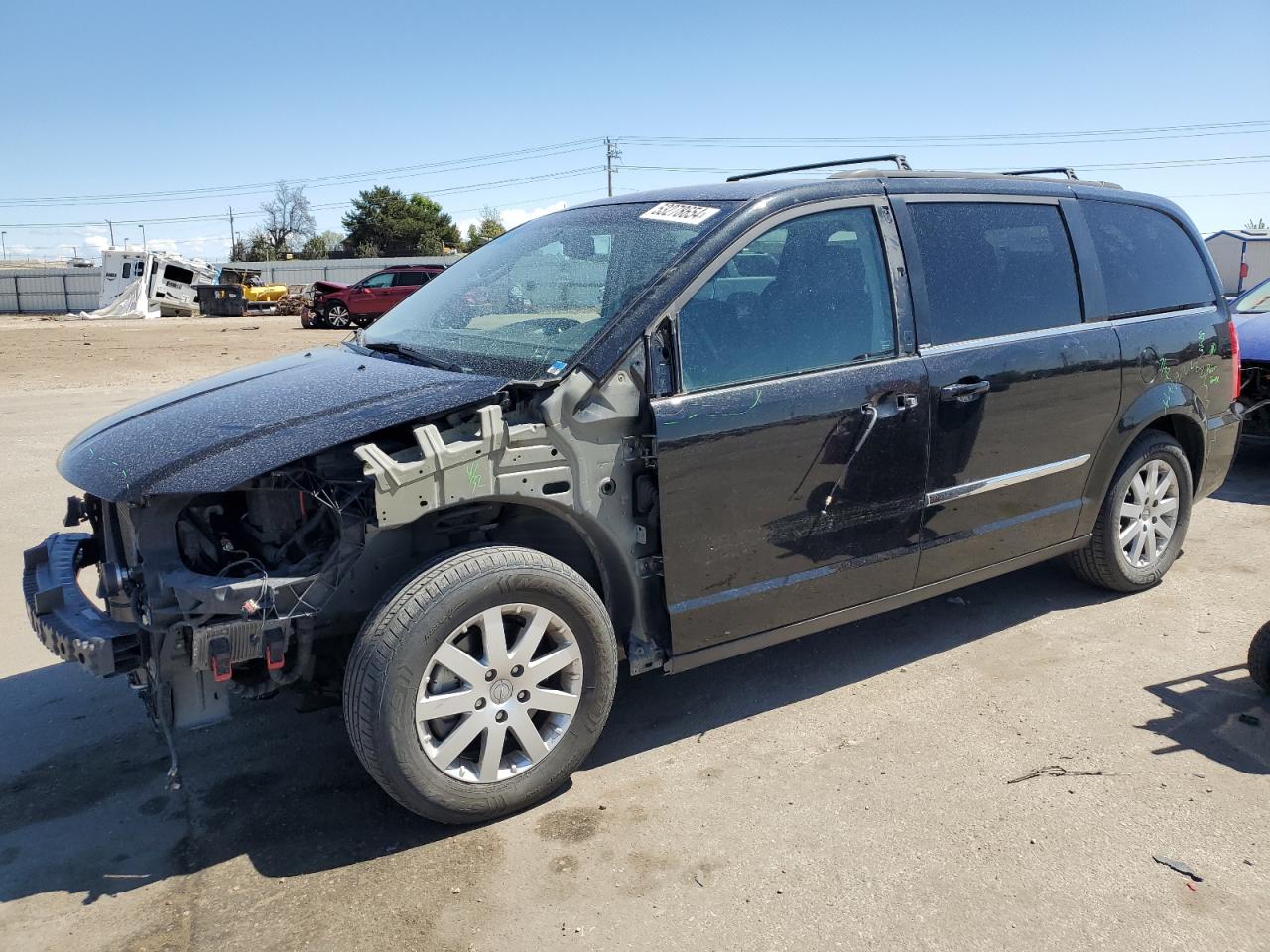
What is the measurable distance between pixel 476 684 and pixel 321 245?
274 feet

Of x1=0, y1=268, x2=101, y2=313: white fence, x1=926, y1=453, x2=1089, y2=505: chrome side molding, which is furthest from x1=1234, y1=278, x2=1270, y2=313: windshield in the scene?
x1=0, y1=268, x2=101, y2=313: white fence

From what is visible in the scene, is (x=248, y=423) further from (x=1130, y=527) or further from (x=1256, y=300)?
(x=1256, y=300)

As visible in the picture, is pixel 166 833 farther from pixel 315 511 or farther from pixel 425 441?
pixel 425 441

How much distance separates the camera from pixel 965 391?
387 cm

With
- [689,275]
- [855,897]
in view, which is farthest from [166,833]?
[689,275]

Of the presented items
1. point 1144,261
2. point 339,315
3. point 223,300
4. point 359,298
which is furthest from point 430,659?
point 223,300

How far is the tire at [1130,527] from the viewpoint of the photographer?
15.5 feet

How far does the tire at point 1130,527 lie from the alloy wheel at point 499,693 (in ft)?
9.71

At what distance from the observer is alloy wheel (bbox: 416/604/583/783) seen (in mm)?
2965

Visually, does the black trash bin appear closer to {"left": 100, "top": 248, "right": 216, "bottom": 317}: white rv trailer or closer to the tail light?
{"left": 100, "top": 248, "right": 216, "bottom": 317}: white rv trailer

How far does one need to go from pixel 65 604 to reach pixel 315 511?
0.91m

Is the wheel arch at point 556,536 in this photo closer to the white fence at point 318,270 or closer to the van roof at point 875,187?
the van roof at point 875,187

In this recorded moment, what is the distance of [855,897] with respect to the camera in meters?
2.75

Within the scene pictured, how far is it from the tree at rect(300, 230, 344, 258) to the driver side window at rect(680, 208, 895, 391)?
258ft
